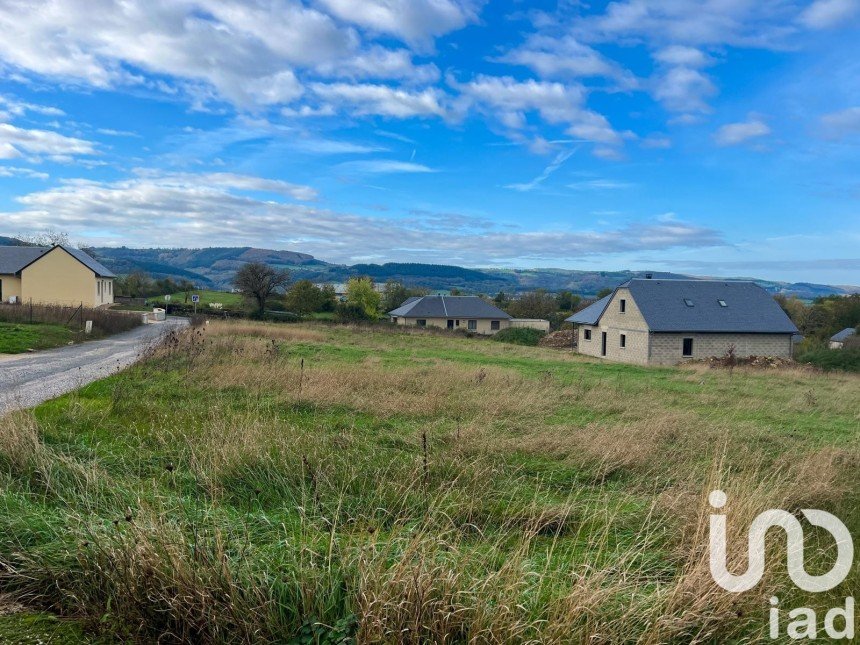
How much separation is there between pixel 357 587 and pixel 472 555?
84 centimetres

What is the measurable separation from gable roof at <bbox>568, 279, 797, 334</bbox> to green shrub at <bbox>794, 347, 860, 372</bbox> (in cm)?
319

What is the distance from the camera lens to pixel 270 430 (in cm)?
754

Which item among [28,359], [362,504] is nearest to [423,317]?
[28,359]

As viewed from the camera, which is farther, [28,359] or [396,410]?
[28,359]

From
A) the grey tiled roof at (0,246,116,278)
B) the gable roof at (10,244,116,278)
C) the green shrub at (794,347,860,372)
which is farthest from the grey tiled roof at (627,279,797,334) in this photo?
the grey tiled roof at (0,246,116,278)

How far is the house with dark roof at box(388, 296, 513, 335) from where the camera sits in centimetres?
7022

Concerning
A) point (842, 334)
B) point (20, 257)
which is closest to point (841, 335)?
point (842, 334)

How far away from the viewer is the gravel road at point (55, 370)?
35.1 ft

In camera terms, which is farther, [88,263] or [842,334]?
[842,334]

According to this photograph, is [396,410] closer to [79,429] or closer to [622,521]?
[79,429]

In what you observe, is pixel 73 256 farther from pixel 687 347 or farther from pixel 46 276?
pixel 687 347

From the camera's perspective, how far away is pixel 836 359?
33.3 m

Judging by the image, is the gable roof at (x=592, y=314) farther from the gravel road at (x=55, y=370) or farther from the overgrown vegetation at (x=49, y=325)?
the gravel road at (x=55, y=370)

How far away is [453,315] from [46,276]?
43.7 metres
